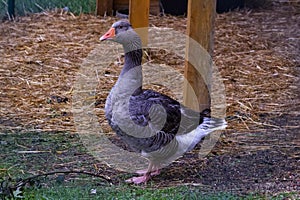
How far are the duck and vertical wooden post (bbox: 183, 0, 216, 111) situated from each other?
2.41 ft

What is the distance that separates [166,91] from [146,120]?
8.55 ft

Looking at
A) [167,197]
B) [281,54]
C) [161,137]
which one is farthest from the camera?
[281,54]

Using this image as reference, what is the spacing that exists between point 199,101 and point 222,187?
4.45ft

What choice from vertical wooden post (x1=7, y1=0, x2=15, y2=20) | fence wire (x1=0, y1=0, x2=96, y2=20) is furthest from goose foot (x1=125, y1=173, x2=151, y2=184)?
fence wire (x1=0, y1=0, x2=96, y2=20)

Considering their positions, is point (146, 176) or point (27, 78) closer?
point (146, 176)

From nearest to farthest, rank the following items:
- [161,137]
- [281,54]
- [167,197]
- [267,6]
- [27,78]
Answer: [167,197] → [161,137] → [27,78] → [281,54] → [267,6]

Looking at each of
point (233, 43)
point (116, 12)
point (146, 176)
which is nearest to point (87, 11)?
point (116, 12)

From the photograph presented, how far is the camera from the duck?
4.98 metres

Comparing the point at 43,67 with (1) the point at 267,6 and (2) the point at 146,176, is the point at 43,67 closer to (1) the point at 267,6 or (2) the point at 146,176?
(2) the point at 146,176

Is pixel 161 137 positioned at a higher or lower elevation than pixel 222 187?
higher

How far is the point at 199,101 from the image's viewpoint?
622cm

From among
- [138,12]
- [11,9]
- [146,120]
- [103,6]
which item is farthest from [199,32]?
[11,9]

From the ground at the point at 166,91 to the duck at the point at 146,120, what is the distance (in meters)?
0.24

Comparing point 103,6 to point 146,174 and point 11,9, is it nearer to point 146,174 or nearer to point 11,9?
point 11,9
